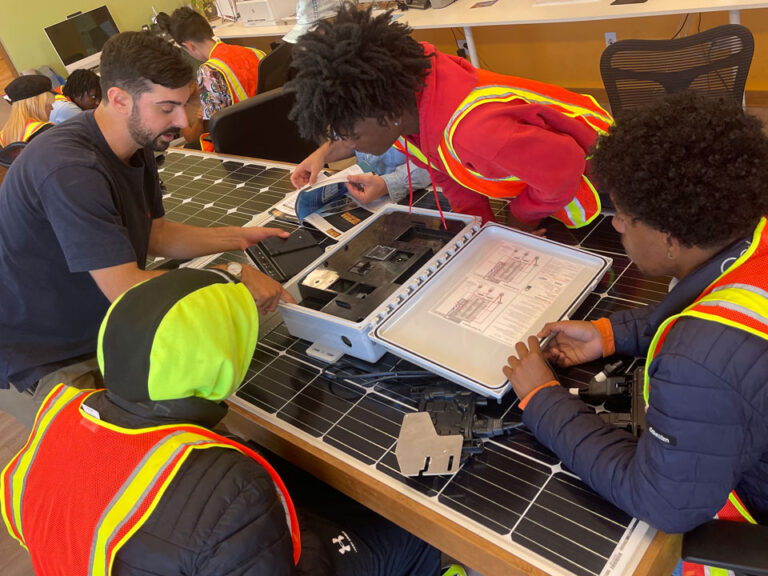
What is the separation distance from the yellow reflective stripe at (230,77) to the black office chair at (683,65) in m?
2.19

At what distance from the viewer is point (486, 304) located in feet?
4.30

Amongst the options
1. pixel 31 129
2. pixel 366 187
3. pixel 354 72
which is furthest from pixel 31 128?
pixel 354 72

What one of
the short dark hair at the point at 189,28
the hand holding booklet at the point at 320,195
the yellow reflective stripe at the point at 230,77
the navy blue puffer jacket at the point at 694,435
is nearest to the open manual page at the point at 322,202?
the hand holding booklet at the point at 320,195

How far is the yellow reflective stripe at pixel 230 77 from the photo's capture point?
348 cm

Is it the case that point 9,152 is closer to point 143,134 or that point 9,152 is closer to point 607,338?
point 143,134

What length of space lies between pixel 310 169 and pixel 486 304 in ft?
3.45

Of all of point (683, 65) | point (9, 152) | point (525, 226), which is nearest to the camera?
point (525, 226)

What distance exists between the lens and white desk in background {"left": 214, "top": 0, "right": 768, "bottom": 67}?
9.91 feet

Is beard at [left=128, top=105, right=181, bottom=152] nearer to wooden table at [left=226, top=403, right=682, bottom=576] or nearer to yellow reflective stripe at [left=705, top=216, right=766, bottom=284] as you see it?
wooden table at [left=226, top=403, right=682, bottom=576]

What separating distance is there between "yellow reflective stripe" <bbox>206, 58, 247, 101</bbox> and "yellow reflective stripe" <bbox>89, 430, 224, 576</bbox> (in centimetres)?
292

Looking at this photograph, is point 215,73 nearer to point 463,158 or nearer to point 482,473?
point 463,158

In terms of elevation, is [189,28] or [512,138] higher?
[189,28]

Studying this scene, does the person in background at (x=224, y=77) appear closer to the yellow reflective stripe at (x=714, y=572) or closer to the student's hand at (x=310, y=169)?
the student's hand at (x=310, y=169)

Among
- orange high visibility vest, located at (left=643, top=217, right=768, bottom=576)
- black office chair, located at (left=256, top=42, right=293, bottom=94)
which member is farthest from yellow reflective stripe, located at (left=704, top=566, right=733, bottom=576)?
black office chair, located at (left=256, top=42, right=293, bottom=94)
